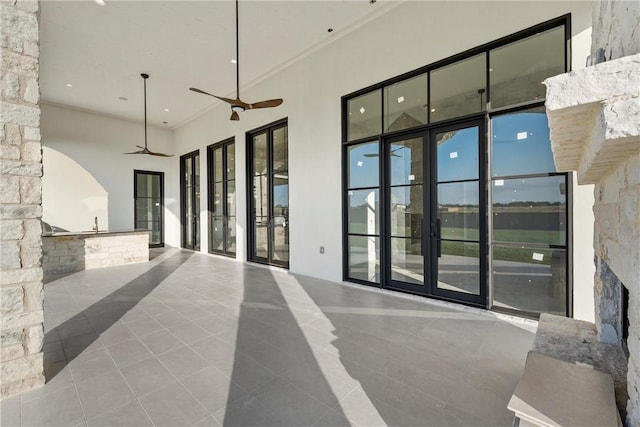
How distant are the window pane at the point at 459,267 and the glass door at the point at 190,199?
26.4 ft

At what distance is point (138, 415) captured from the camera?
1885mm

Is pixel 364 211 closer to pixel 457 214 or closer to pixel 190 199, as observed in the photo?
pixel 457 214

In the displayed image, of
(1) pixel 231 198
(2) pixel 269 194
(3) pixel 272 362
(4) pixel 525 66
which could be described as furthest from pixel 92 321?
(4) pixel 525 66

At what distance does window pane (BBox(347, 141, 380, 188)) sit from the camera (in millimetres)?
4934

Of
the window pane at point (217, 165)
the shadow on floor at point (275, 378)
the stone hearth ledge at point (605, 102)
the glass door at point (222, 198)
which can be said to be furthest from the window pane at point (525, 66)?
the window pane at point (217, 165)

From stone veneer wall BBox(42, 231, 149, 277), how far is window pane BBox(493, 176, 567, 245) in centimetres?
797

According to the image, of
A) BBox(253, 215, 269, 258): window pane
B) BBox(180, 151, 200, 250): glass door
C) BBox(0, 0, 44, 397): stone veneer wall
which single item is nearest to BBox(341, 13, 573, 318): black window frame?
BBox(253, 215, 269, 258): window pane

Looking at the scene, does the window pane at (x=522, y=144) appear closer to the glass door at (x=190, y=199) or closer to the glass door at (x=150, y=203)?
the glass door at (x=190, y=199)

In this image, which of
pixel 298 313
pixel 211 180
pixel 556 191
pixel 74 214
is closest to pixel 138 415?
pixel 298 313

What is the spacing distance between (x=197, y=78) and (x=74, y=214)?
5.87 meters

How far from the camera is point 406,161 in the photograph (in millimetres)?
4582

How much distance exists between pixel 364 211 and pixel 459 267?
1759mm

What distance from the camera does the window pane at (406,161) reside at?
175 inches

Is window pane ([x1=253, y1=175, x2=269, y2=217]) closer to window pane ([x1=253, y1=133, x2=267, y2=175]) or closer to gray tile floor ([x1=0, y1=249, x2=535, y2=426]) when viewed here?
window pane ([x1=253, y1=133, x2=267, y2=175])
